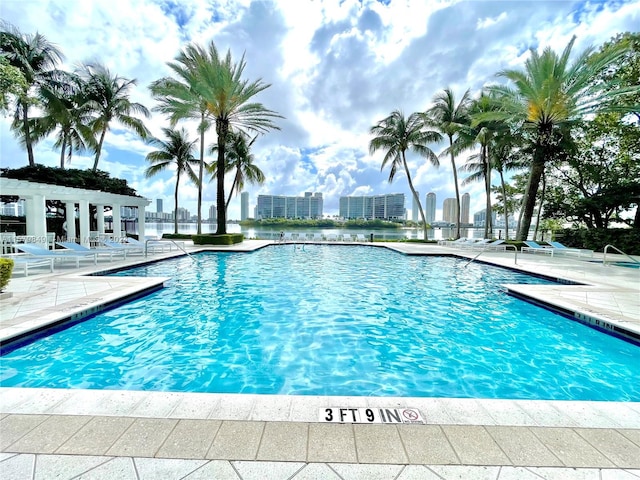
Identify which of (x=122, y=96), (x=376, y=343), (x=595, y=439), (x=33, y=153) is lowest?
(x=376, y=343)

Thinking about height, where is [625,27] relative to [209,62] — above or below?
above

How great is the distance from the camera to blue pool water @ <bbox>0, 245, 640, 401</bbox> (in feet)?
10.9

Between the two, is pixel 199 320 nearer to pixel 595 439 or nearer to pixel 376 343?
pixel 376 343

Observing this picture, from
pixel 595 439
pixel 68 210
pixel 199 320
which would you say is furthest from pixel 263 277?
pixel 68 210

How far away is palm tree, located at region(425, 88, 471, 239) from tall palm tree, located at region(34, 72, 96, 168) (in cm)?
2303

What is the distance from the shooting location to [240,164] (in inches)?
938

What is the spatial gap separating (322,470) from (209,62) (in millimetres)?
18161

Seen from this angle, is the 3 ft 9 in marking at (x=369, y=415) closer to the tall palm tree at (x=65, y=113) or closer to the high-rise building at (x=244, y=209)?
the tall palm tree at (x=65, y=113)

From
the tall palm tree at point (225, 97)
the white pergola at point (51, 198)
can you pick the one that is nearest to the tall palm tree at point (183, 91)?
the tall palm tree at point (225, 97)

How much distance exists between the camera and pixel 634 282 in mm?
7727

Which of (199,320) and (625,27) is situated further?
(625,27)

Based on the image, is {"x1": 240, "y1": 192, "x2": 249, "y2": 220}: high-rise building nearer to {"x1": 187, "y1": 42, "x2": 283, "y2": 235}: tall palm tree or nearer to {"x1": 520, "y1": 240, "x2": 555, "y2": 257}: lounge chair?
{"x1": 187, "y1": 42, "x2": 283, "y2": 235}: tall palm tree

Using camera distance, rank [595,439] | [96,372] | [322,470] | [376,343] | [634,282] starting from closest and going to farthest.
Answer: [322,470] < [595,439] < [96,372] < [376,343] < [634,282]

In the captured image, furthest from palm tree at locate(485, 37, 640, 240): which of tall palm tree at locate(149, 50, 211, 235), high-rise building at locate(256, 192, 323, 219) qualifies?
high-rise building at locate(256, 192, 323, 219)
